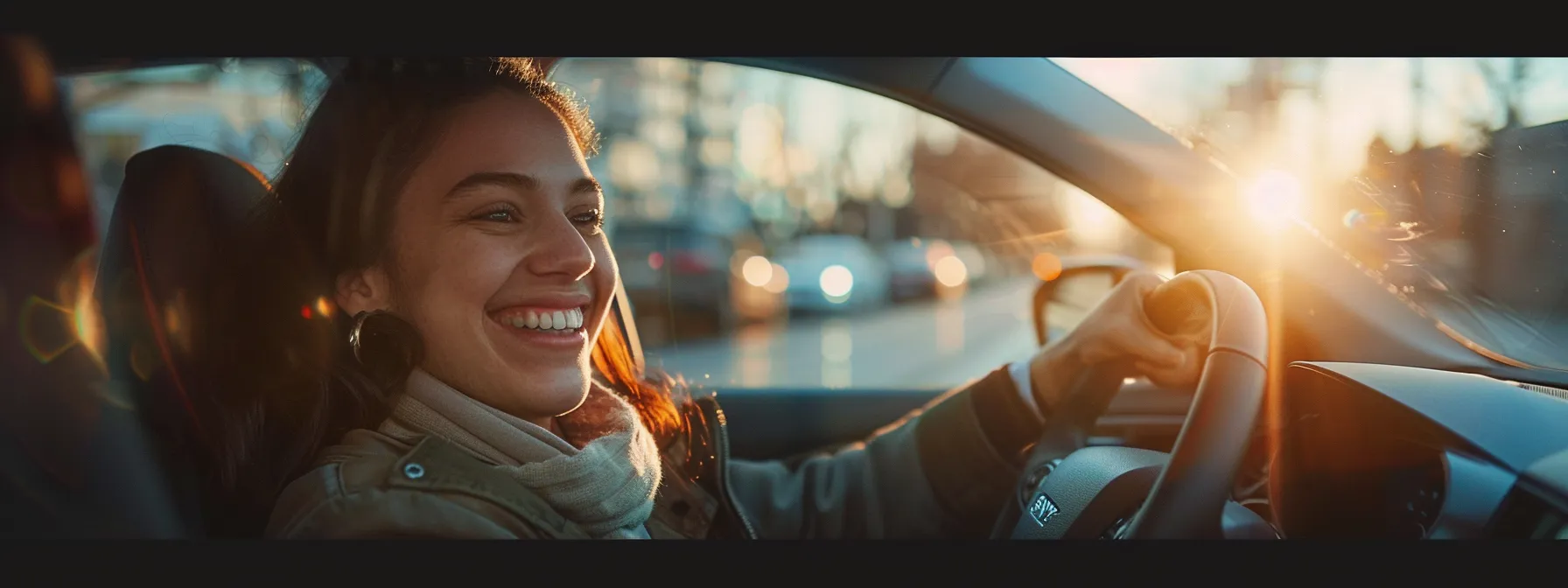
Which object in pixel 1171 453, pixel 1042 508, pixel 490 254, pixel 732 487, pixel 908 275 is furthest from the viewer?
pixel 908 275

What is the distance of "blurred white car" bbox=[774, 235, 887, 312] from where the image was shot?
11086 mm

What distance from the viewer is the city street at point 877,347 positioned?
2.83m

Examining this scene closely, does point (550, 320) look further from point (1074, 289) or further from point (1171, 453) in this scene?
point (1074, 289)

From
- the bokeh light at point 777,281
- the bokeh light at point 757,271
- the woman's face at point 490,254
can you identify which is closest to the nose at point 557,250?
the woman's face at point 490,254

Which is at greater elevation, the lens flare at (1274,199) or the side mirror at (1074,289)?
the lens flare at (1274,199)

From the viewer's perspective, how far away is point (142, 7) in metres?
1.81

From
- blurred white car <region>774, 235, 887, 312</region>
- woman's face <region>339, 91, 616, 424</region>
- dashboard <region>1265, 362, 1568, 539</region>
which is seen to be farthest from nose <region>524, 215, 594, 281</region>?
blurred white car <region>774, 235, 887, 312</region>

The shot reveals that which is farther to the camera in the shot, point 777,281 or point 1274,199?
point 777,281

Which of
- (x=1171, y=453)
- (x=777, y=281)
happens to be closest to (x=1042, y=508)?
(x=1171, y=453)

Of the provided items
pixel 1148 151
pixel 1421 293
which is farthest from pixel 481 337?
pixel 1421 293

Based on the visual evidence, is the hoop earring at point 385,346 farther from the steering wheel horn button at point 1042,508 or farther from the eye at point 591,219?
the steering wheel horn button at point 1042,508

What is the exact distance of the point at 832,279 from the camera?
13383 millimetres

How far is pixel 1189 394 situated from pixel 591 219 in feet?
3.61

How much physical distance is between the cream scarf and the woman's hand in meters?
0.82
